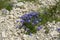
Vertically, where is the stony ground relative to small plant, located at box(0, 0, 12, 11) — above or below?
below

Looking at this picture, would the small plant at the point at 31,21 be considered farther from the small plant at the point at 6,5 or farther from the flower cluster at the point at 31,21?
the small plant at the point at 6,5

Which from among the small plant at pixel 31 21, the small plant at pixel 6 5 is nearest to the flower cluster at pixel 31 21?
the small plant at pixel 31 21

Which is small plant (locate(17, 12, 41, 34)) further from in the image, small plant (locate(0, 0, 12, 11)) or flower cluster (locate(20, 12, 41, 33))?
small plant (locate(0, 0, 12, 11))

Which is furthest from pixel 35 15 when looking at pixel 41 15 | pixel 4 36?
pixel 4 36

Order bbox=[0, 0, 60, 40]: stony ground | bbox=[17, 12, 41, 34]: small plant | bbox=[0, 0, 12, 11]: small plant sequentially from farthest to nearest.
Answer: bbox=[0, 0, 12, 11]: small plant, bbox=[17, 12, 41, 34]: small plant, bbox=[0, 0, 60, 40]: stony ground

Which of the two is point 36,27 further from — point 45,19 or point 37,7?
point 37,7

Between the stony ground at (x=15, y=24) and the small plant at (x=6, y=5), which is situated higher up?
the small plant at (x=6, y=5)

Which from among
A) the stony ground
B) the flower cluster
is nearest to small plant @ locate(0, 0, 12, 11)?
the stony ground
